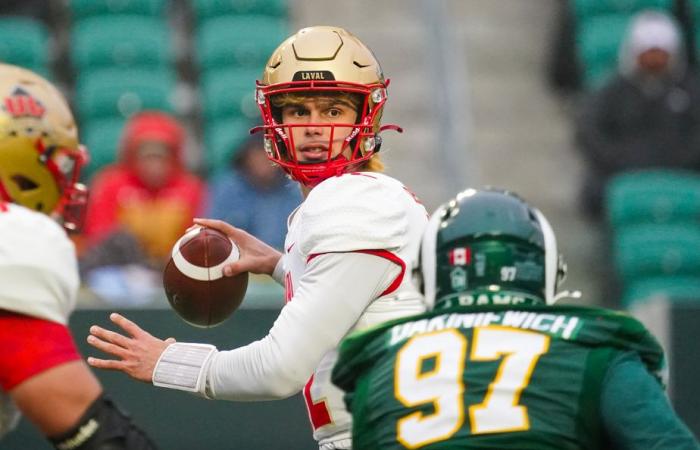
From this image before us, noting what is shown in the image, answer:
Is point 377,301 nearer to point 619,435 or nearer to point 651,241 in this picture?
point 619,435

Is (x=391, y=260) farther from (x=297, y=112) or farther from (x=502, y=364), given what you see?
(x=502, y=364)

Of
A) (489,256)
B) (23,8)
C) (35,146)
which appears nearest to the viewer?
(489,256)

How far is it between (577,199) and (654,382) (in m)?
6.06

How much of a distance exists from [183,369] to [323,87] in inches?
31.0

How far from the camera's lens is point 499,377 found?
2.91 meters

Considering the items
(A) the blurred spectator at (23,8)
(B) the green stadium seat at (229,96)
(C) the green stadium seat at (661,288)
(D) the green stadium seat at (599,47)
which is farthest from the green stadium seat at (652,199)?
(A) the blurred spectator at (23,8)

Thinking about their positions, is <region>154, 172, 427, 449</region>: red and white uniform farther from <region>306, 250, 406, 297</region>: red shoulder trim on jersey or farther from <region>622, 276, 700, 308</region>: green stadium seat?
<region>622, 276, 700, 308</region>: green stadium seat

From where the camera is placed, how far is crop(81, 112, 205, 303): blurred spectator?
286 inches

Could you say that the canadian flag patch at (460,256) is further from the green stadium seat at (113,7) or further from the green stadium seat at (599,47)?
the green stadium seat at (113,7)

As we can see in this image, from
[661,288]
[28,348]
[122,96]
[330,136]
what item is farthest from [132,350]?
[122,96]

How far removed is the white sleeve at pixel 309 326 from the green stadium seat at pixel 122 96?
575cm

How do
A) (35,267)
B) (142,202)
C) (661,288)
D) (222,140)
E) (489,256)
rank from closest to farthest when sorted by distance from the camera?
1. (489,256)
2. (35,267)
3. (142,202)
4. (661,288)
5. (222,140)

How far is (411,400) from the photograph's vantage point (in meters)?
2.96

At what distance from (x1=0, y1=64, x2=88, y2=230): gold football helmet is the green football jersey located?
5.05 feet
